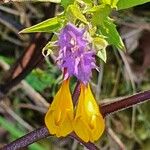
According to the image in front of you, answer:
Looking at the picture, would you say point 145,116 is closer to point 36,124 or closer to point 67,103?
point 36,124

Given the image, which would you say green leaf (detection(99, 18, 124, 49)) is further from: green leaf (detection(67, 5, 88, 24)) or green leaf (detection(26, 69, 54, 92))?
green leaf (detection(26, 69, 54, 92))

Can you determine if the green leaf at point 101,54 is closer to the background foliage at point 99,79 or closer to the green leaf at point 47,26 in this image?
the green leaf at point 47,26

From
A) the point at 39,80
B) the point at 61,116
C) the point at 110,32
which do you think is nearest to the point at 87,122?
the point at 61,116

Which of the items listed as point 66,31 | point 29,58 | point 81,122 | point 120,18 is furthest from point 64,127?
point 120,18

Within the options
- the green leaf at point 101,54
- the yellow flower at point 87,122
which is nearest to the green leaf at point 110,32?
the green leaf at point 101,54

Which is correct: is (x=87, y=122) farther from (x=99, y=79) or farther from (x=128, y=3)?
(x=99, y=79)
